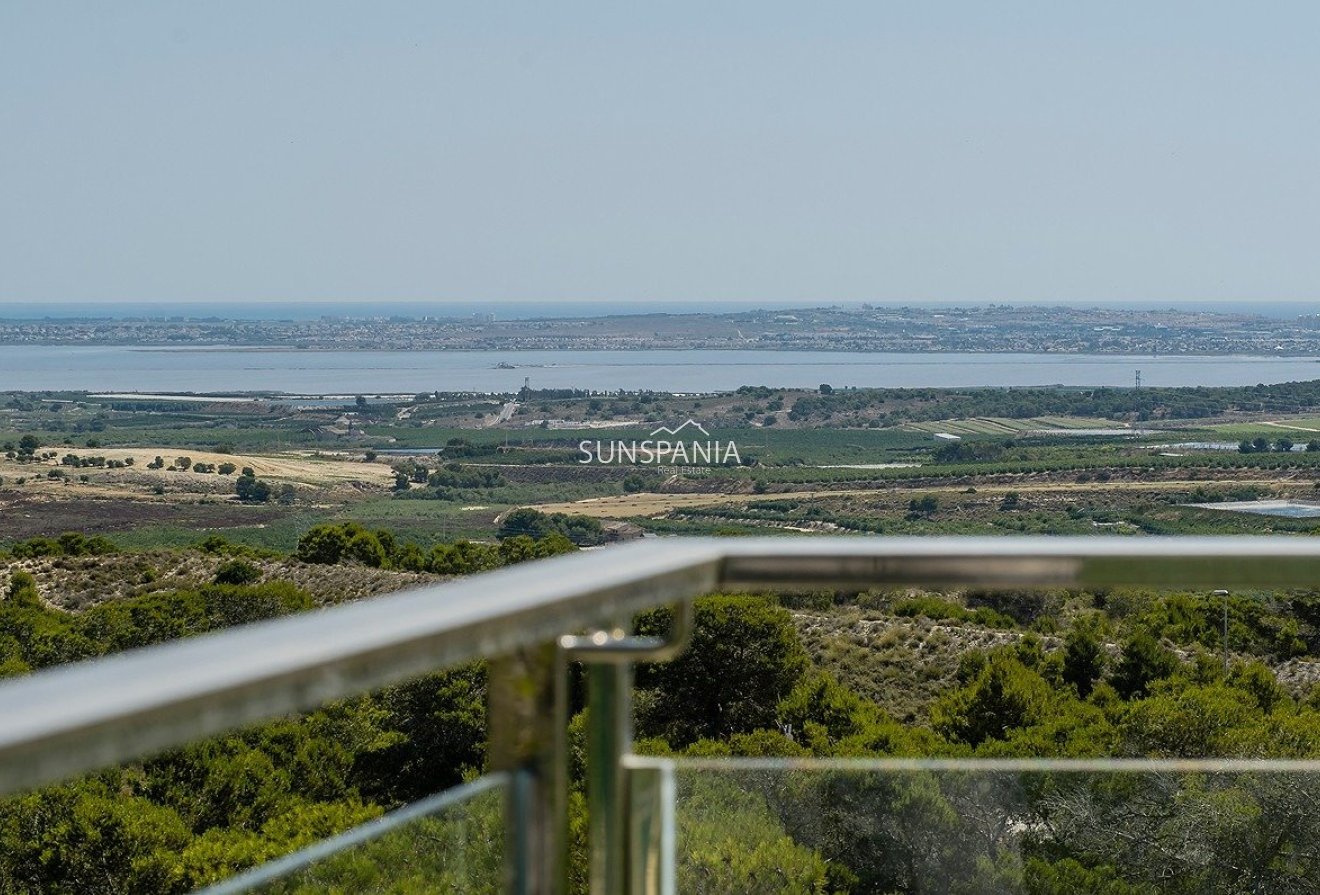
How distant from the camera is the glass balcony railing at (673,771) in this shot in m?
0.64

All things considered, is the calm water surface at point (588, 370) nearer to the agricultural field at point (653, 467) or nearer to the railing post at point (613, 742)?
the agricultural field at point (653, 467)

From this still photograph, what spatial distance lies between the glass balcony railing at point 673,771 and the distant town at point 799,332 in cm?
11343

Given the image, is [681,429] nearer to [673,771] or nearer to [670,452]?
[670,452]

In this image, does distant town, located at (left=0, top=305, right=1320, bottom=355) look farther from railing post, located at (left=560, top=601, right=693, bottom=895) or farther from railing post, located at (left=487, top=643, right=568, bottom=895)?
railing post, located at (left=487, top=643, right=568, bottom=895)

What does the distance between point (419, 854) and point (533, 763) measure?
9 cm

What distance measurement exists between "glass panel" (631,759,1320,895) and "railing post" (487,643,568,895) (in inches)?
10.3

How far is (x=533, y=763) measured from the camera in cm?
99

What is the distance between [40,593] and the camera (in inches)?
1151

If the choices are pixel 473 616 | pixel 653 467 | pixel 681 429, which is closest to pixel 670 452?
pixel 653 467

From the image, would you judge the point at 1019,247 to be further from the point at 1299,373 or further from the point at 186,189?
the point at 186,189

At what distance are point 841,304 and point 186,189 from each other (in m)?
74.6

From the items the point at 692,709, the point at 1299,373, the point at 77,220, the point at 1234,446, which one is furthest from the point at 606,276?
the point at 692,709

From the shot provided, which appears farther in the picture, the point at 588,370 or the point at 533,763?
the point at 588,370

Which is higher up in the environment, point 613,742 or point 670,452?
point 613,742
